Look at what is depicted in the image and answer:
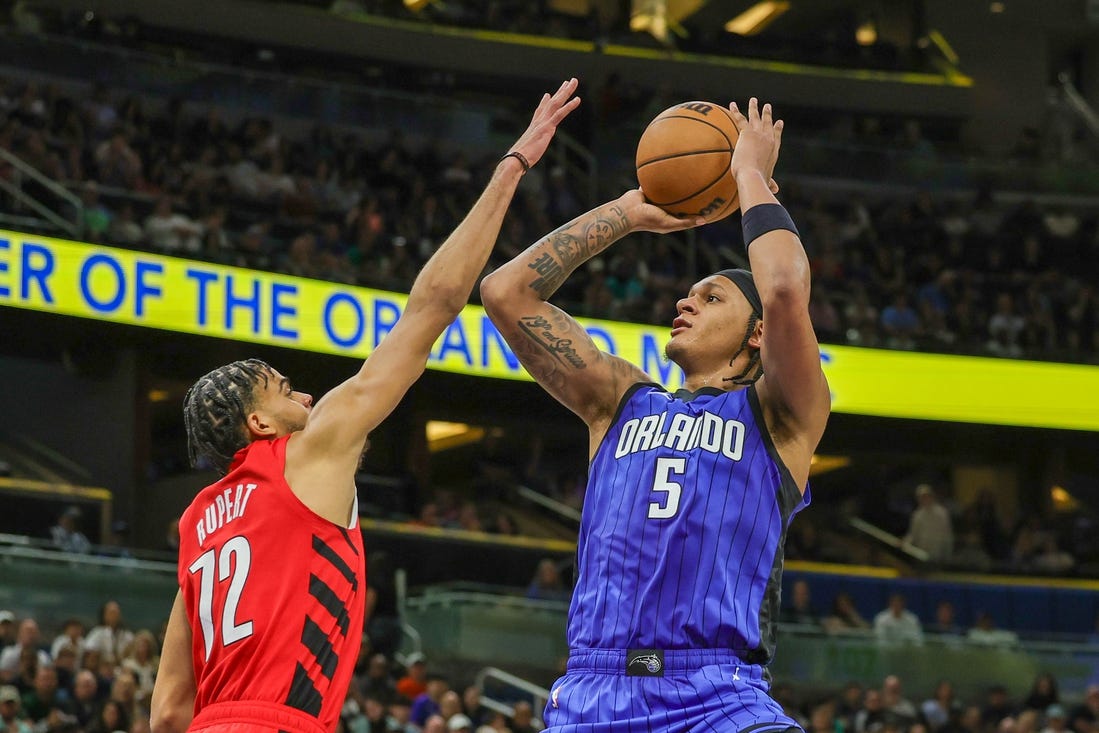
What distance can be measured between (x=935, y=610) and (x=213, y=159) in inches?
440

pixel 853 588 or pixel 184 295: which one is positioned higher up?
pixel 184 295

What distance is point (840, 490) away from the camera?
28.6 metres

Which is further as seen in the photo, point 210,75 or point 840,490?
point 840,490

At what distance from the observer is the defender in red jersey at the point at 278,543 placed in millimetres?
4383

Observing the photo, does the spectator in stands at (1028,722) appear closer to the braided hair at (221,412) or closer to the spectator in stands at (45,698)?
the spectator in stands at (45,698)

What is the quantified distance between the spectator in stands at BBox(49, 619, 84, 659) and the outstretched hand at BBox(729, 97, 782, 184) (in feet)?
31.1

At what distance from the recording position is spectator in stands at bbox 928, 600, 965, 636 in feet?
64.2

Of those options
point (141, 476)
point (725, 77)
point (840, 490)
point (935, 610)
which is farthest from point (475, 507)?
point (725, 77)

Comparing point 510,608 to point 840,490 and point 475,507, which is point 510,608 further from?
point 840,490

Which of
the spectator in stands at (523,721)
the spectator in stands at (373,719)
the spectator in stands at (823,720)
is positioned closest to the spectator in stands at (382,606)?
the spectator in stands at (523,721)

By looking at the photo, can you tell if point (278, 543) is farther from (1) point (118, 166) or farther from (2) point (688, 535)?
(1) point (118, 166)

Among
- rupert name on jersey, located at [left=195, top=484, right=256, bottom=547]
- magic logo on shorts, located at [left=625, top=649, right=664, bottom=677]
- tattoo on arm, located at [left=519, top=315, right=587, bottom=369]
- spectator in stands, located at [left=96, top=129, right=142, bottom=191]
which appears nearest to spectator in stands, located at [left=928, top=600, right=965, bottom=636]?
spectator in stands, located at [left=96, top=129, right=142, bottom=191]

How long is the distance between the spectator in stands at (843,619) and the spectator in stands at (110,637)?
7.90 m

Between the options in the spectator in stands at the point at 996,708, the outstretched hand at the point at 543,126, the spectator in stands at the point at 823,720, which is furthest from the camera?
the spectator in stands at the point at 996,708
